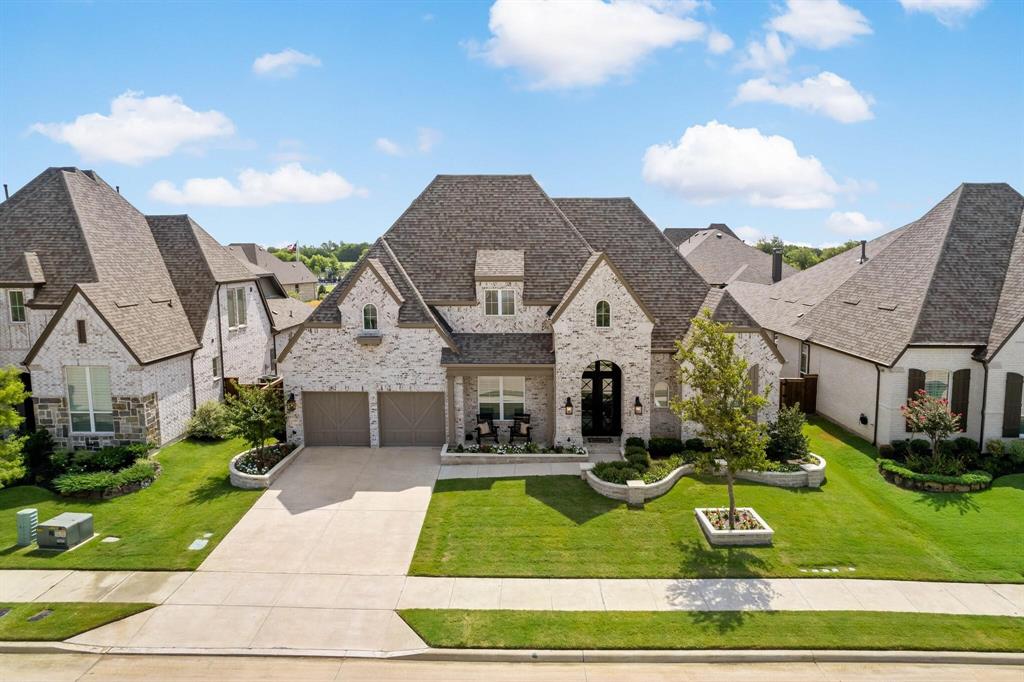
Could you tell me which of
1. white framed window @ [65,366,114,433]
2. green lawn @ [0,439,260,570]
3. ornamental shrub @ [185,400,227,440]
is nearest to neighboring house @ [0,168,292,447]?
white framed window @ [65,366,114,433]

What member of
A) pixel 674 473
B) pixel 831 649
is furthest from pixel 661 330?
pixel 831 649

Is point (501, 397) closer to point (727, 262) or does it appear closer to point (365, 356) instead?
point (365, 356)

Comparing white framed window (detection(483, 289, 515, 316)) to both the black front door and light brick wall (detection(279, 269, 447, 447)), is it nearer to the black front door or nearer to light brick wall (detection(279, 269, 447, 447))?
light brick wall (detection(279, 269, 447, 447))

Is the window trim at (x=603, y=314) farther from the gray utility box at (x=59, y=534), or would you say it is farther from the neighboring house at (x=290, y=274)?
the neighboring house at (x=290, y=274)

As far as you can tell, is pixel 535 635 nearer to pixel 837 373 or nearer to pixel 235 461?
pixel 235 461

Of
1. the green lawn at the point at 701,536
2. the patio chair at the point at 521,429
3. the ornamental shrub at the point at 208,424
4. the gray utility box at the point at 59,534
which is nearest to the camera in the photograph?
the green lawn at the point at 701,536

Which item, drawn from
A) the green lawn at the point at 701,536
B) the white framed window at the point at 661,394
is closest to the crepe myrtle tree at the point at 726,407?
the green lawn at the point at 701,536
